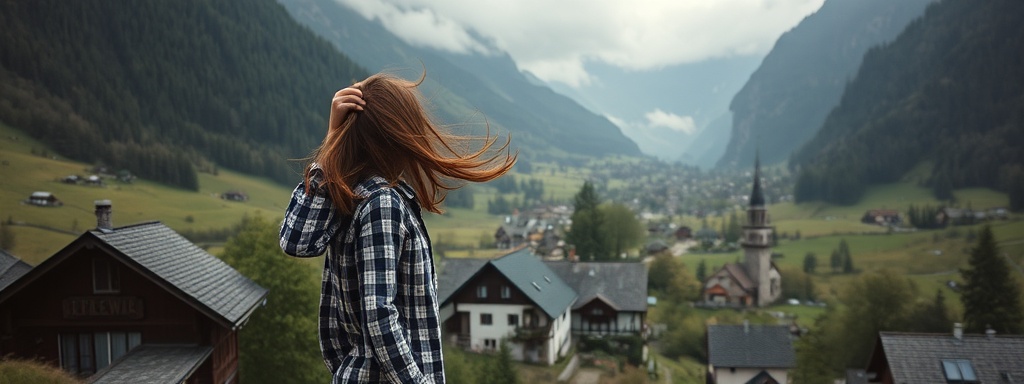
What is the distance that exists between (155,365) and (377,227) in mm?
11923

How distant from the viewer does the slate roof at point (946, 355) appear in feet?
71.7

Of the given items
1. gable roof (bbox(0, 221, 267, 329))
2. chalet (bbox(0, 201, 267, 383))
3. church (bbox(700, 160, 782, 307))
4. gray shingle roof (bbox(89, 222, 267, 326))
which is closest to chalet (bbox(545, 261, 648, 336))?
church (bbox(700, 160, 782, 307))

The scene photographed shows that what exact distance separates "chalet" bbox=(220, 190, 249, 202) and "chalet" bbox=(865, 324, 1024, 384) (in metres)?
53.8

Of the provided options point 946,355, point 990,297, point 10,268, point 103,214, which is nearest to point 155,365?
point 103,214

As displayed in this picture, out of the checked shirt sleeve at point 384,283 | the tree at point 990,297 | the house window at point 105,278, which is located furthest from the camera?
the tree at point 990,297

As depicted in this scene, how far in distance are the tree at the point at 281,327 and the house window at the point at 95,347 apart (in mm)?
6787

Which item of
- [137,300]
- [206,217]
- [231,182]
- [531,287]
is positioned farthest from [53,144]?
[137,300]

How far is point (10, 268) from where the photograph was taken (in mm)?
16047

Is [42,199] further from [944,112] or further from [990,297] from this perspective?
[944,112]

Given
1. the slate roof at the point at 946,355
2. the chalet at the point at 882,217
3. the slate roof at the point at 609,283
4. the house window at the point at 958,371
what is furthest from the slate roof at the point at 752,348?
the chalet at the point at 882,217

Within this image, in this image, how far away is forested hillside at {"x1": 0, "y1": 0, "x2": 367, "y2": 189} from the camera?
4141 centimetres

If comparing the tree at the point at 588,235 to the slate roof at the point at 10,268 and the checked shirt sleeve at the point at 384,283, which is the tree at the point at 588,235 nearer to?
the slate roof at the point at 10,268

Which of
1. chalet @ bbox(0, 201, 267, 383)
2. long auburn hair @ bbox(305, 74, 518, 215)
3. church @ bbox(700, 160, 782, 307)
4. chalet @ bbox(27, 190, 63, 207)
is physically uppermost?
long auburn hair @ bbox(305, 74, 518, 215)

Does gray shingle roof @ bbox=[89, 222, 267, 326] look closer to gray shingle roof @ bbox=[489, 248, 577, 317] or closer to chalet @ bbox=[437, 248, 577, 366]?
chalet @ bbox=[437, 248, 577, 366]
